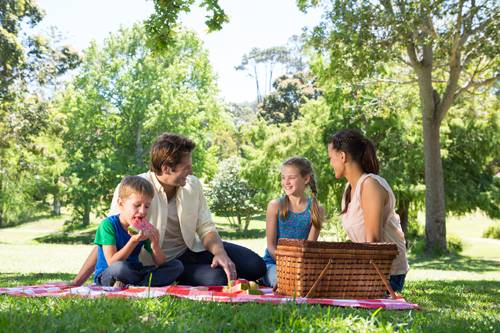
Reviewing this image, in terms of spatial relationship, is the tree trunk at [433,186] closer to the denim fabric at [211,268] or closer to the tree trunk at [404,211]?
the tree trunk at [404,211]

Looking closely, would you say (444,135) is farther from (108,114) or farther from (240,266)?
(108,114)

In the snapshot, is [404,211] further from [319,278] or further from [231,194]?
[319,278]

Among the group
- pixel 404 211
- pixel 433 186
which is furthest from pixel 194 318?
pixel 404 211

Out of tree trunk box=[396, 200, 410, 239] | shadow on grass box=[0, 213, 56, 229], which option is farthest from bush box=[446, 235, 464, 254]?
shadow on grass box=[0, 213, 56, 229]

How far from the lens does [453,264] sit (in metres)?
18.5

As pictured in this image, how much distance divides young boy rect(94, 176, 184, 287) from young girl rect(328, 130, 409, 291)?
5.19 feet

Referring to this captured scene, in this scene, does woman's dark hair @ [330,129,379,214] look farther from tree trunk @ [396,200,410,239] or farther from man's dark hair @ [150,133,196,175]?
tree trunk @ [396,200,410,239]

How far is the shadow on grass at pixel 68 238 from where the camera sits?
1444 inches

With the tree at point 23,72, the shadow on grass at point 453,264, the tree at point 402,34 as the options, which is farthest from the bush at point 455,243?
the tree at point 23,72

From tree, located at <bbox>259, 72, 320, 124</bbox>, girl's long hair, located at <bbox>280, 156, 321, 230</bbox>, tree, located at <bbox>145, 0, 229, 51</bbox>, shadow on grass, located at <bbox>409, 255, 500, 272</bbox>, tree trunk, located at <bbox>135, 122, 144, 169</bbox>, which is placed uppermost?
tree, located at <bbox>259, 72, 320, 124</bbox>

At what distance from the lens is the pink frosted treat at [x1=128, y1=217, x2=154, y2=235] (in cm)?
557

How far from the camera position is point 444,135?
80.6ft

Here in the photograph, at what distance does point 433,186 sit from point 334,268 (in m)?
14.9

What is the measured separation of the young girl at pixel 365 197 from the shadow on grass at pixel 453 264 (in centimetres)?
1243
